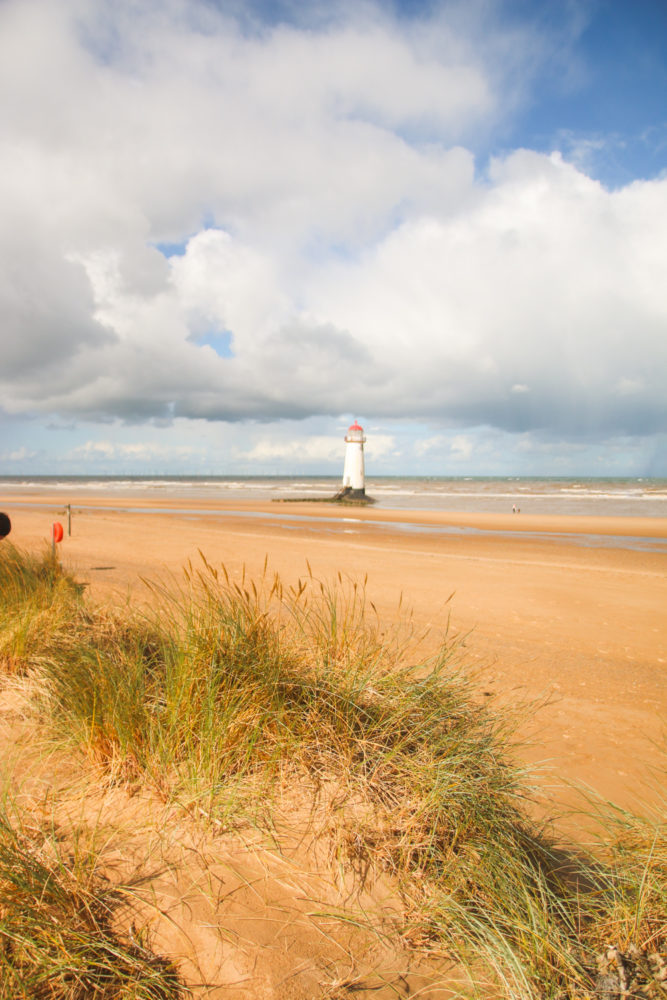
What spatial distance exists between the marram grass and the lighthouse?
1469 inches

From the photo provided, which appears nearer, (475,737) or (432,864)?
(432,864)

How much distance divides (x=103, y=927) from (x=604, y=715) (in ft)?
14.2

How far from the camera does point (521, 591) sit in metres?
9.99

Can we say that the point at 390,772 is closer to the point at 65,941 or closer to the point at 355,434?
the point at 65,941

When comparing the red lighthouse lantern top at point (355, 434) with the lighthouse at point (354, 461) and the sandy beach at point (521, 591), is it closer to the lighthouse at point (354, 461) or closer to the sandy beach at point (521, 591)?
the lighthouse at point (354, 461)

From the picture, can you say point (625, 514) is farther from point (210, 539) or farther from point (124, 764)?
point (124, 764)

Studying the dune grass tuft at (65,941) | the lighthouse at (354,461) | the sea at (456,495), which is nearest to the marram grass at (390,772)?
the dune grass tuft at (65,941)

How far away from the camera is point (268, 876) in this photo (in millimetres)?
2191

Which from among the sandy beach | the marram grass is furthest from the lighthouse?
the marram grass

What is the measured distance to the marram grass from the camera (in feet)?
6.47

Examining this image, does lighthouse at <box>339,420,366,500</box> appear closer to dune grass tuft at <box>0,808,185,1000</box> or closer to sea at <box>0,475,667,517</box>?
sea at <box>0,475,667,517</box>

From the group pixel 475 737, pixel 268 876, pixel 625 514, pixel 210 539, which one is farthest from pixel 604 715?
pixel 625 514

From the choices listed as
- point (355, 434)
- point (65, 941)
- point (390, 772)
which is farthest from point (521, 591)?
point (355, 434)

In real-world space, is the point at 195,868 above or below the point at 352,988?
above
